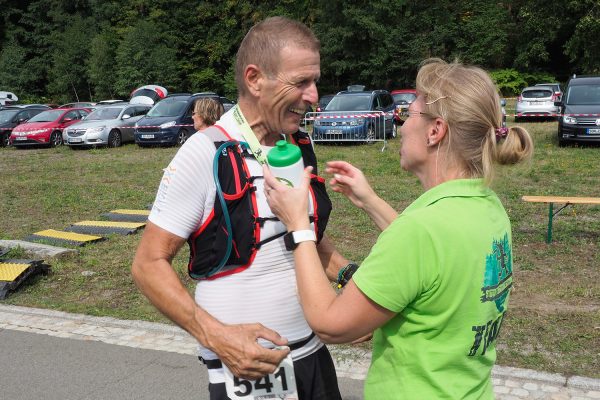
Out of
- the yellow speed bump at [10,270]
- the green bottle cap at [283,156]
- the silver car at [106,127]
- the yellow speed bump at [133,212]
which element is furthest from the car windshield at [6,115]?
the green bottle cap at [283,156]

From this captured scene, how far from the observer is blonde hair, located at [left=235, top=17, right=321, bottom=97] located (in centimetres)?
227

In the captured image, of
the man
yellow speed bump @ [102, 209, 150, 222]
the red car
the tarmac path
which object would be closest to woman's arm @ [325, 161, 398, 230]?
the man

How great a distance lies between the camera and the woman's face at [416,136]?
1986mm

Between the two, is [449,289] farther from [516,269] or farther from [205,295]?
[516,269]

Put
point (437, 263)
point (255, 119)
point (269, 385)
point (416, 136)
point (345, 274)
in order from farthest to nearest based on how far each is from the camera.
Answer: point (345, 274), point (255, 119), point (269, 385), point (416, 136), point (437, 263)

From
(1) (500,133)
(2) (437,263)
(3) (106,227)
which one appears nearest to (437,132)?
(1) (500,133)

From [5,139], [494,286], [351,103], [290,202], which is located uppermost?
[290,202]

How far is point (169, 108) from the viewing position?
22359mm

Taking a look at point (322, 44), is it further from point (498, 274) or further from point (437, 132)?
point (498, 274)

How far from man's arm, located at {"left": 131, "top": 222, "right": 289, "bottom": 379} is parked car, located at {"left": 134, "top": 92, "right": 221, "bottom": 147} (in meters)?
19.2

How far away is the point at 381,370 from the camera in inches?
77.9

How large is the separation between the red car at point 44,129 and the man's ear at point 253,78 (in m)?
22.8

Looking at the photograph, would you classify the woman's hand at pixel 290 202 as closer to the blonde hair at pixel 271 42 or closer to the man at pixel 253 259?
the man at pixel 253 259

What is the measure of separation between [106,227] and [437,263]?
8.71 metres
